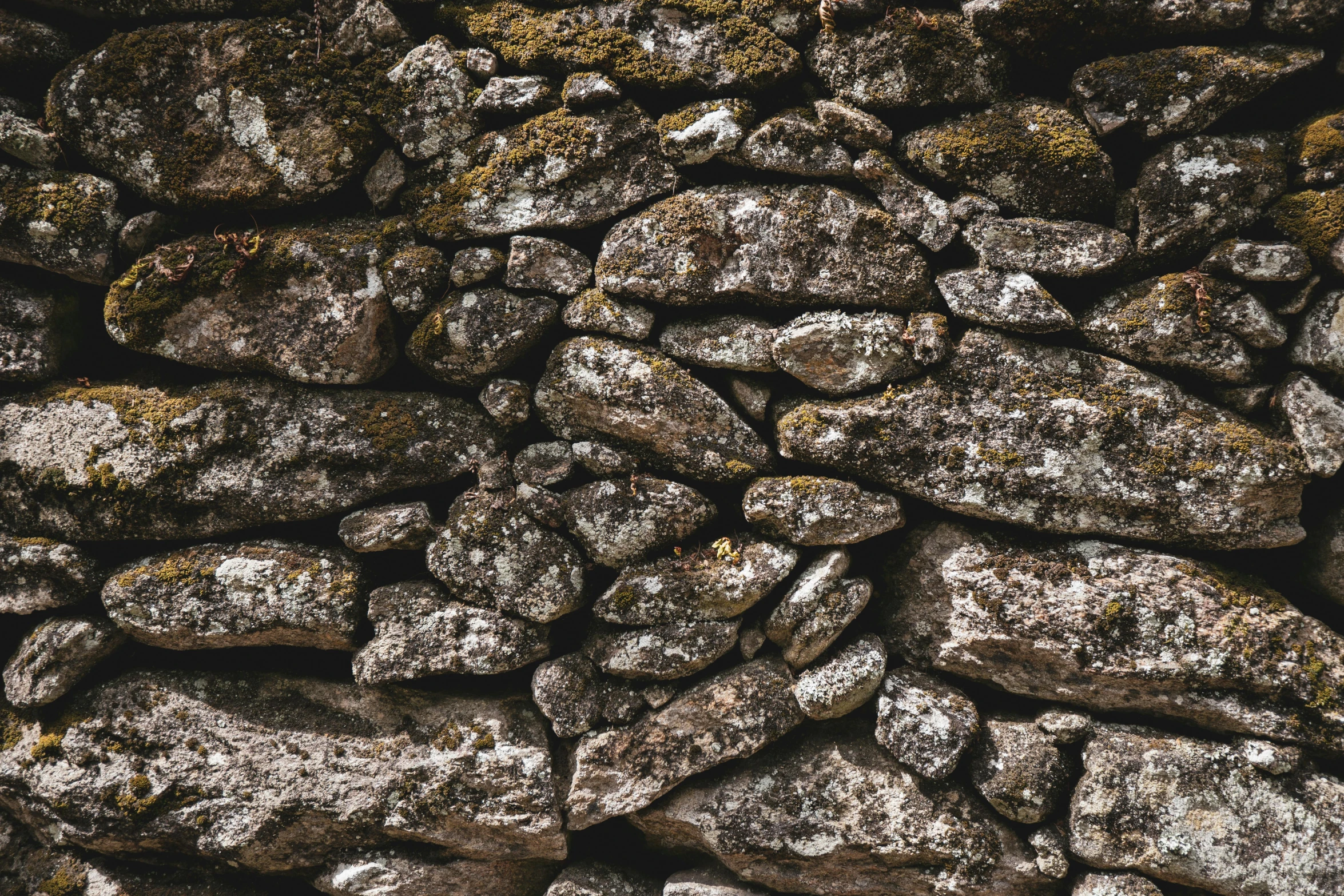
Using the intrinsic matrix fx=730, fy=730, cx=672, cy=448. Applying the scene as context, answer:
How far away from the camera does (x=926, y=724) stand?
3666 millimetres

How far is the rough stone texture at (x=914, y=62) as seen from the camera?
3.57m

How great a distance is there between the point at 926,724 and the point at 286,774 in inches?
134

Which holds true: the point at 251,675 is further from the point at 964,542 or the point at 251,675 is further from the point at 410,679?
the point at 964,542

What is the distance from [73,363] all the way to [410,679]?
9.11 feet

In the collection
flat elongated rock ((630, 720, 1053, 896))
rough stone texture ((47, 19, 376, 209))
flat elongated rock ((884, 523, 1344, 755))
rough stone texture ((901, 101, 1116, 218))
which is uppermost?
rough stone texture ((901, 101, 1116, 218))

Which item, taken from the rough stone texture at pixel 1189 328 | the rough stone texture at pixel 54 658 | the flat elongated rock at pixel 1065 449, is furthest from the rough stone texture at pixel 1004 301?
the rough stone texture at pixel 54 658

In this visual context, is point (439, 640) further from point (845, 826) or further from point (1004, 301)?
point (1004, 301)

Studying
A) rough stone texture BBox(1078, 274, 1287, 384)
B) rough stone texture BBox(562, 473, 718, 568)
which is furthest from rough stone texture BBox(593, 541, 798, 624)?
rough stone texture BBox(1078, 274, 1287, 384)

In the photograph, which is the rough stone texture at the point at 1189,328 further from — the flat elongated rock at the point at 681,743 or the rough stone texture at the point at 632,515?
the flat elongated rock at the point at 681,743

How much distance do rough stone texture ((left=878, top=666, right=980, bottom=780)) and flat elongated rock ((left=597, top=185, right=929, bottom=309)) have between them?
1978 mm

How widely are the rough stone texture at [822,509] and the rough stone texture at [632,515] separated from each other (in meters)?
0.34

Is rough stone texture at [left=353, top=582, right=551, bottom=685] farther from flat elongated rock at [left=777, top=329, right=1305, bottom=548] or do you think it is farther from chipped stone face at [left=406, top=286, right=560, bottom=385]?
flat elongated rock at [left=777, top=329, right=1305, bottom=548]

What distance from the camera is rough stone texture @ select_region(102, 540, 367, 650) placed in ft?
12.8

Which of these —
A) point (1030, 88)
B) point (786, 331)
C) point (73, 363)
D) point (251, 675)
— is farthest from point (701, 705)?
point (73, 363)
